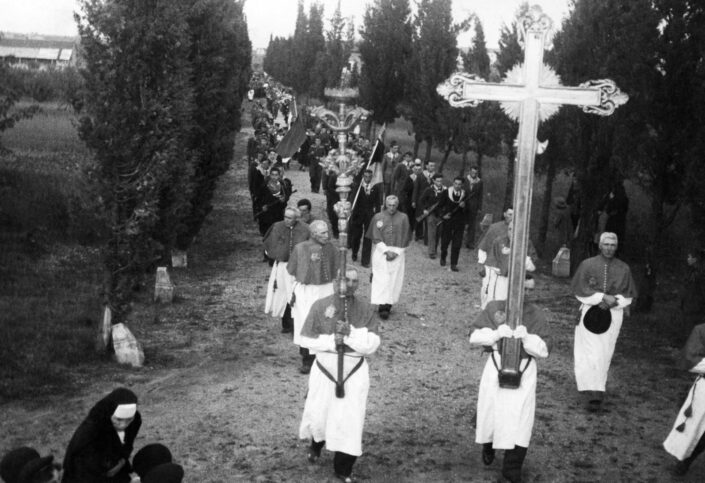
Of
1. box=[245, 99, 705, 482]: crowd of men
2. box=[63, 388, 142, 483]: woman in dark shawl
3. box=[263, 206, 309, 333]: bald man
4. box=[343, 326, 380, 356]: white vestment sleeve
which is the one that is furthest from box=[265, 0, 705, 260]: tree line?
box=[263, 206, 309, 333]: bald man

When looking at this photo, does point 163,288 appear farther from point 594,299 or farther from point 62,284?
point 594,299

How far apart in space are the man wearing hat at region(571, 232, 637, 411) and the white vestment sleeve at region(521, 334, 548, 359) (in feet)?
7.55

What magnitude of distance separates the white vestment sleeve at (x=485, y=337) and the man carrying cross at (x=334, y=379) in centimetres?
88

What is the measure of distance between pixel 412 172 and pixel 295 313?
9.22 m

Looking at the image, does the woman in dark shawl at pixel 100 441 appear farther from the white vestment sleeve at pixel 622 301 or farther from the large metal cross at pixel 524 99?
the white vestment sleeve at pixel 622 301

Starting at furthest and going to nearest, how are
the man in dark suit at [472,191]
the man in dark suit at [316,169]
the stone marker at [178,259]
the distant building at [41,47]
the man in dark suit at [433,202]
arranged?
the distant building at [41,47] → the man in dark suit at [316,169] → the man in dark suit at [433,202] → the man in dark suit at [472,191] → the stone marker at [178,259]

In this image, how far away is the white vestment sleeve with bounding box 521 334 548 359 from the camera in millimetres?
7758

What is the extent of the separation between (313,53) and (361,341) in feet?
174

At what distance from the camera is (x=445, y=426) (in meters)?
9.23

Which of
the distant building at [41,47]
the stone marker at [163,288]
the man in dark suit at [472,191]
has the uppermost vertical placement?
the distant building at [41,47]

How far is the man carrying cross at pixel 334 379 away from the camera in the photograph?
7672 mm

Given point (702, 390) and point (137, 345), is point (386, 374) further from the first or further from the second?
point (702, 390)

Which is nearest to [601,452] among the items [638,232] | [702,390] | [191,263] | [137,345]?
[702,390]

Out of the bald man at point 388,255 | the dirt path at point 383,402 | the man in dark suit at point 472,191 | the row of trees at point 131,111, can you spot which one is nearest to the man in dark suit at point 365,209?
the man in dark suit at point 472,191
